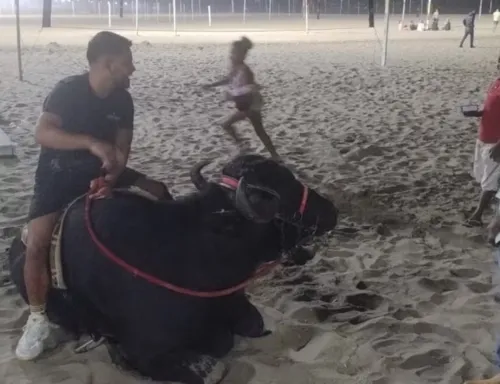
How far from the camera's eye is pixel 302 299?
3465 millimetres

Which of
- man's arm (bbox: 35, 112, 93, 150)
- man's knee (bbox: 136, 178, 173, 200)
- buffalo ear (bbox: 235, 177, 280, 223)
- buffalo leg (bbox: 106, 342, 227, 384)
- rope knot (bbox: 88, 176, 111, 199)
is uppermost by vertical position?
man's arm (bbox: 35, 112, 93, 150)

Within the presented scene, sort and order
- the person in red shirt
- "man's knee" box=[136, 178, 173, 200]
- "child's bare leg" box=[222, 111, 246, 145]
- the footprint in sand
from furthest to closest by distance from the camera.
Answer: "child's bare leg" box=[222, 111, 246, 145]
the person in red shirt
the footprint in sand
"man's knee" box=[136, 178, 173, 200]

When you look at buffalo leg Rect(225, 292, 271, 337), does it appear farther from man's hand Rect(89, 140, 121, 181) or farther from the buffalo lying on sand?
man's hand Rect(89, 140, 121, 181)

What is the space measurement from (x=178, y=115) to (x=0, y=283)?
17.0ft

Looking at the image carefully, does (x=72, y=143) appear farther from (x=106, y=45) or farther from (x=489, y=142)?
(x=489, y=142)

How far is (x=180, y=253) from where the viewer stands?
2.51 meters

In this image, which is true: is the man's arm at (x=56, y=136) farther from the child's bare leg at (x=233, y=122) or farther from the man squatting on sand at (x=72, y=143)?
the child's bare leg at (x=233, y=122)

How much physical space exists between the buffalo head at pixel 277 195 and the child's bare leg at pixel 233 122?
4.10 m

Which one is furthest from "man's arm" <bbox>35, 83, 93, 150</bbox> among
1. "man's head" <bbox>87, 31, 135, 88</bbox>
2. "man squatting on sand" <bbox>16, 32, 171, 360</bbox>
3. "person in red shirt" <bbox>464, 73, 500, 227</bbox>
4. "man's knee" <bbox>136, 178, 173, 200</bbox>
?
"person in red shirt" <bbox>464, 73, 500, 227</bbox>

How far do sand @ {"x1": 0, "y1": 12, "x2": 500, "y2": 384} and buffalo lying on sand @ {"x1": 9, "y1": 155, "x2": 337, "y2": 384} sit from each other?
255 millimetres

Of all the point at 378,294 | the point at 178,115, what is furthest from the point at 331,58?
the point at 378,294

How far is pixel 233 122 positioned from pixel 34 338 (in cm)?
415

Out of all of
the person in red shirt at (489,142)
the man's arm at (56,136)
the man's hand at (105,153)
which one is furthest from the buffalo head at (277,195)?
the person in red shirt at (489,142)

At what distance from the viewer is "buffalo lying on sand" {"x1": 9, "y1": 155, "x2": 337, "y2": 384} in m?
2.44
